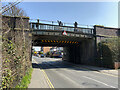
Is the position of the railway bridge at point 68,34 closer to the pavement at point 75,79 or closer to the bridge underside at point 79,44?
the bridge underside at point 79,44

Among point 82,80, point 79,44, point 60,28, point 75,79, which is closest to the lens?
point 82,80

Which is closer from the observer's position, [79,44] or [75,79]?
[75,79]

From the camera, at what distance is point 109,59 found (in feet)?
60.0

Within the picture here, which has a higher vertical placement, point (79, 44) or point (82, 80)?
point (79, 44)

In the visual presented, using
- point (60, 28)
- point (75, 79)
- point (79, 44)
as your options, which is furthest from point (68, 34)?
point (75, 79)

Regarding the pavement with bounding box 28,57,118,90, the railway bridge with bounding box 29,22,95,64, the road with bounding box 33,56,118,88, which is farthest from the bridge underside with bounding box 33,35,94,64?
the road with bounding box 33,56,118,88

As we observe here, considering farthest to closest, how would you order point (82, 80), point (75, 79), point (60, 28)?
point (60, 28) < point (75, 79) < point (82, 80)

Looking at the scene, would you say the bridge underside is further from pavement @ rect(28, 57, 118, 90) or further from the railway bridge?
pavement @ rect(28, 57, 118, 90)

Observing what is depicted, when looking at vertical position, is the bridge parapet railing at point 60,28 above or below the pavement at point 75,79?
above

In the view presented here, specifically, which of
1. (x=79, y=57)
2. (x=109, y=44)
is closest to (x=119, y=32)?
(x=109, y=44)

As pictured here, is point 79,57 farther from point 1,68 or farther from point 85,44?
point 1,68

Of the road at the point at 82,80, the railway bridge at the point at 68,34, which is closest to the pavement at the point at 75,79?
the road at the point at 82,80

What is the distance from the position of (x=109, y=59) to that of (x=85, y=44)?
7772mm

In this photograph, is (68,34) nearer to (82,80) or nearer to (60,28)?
(60,28)
